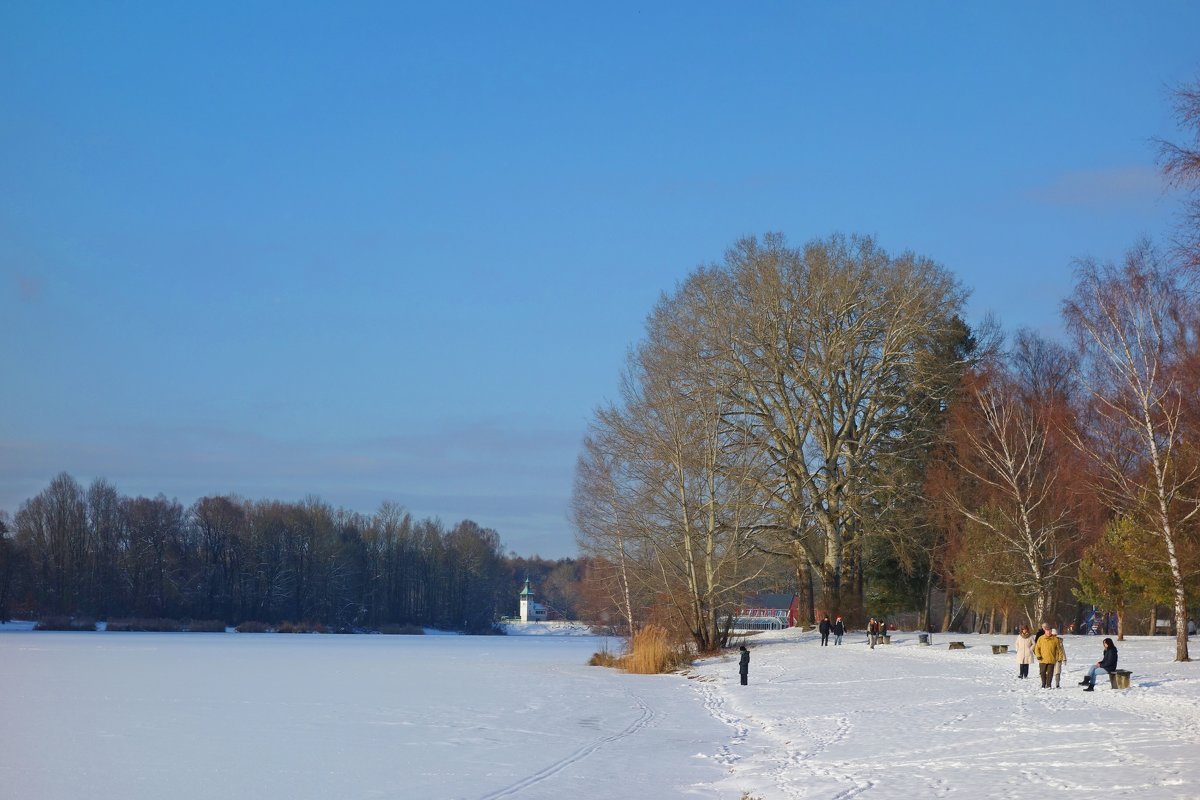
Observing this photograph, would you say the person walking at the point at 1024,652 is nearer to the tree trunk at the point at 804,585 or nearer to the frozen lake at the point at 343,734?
the frozen lake at the point at 343,734

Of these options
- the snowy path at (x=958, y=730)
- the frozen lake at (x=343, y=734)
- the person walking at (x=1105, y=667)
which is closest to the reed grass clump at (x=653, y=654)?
the frozen lake at (x=343, y=734)

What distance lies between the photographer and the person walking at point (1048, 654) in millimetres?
27002

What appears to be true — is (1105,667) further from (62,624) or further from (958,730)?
(62,624)

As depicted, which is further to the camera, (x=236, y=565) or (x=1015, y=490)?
(x=236, y=565)

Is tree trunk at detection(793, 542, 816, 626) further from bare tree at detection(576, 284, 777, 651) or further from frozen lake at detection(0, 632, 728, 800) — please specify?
frozen lake at detection(0, 632, 728, 800)

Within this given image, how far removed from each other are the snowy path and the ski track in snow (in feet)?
5.89

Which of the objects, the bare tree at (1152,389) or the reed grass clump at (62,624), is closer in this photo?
the bare tree at (1152,389)

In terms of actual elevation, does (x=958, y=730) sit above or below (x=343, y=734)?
above

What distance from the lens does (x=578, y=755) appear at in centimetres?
2027

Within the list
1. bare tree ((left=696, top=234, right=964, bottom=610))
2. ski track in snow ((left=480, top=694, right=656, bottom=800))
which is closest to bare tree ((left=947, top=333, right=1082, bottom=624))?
bare tree ((left=696, top=234, right=964, bottom=610))

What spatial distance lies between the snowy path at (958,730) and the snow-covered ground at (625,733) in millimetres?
71

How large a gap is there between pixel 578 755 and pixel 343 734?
5593 mm

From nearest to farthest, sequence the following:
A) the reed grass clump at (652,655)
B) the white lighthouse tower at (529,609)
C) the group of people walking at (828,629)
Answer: the reed grass clump at (652,655) → the group of people walking at (828,629) → the white lighthouse tower at (529,609)

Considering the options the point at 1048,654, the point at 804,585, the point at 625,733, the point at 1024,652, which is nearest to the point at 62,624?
the point at 804,585
